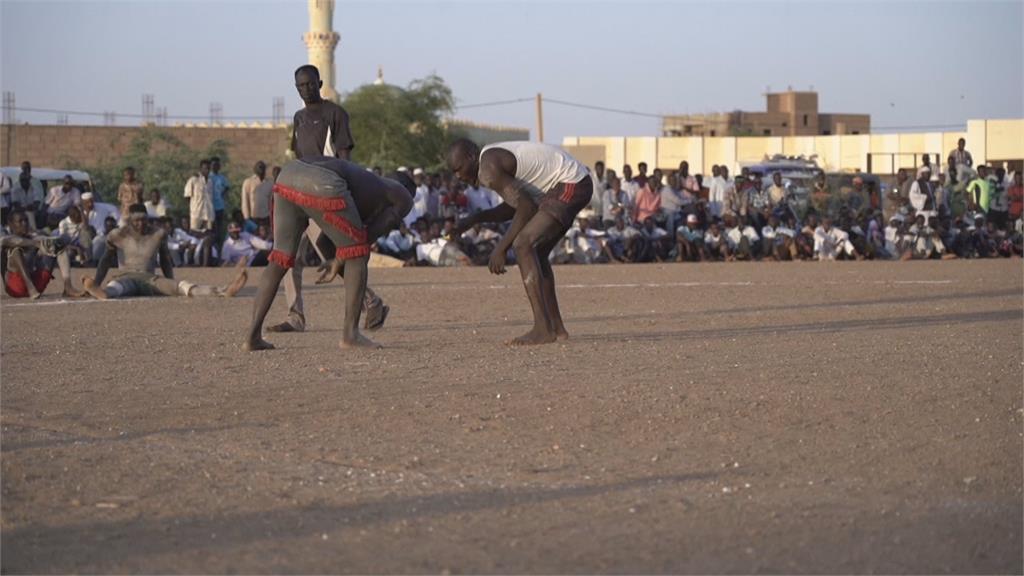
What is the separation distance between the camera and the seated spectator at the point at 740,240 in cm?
2606

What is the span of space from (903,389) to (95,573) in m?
5.12

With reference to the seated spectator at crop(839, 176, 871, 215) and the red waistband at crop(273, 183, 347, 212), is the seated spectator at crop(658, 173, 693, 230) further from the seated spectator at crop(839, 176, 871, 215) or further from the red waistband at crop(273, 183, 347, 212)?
the red waistband at crop(273, 183, 347, 212)

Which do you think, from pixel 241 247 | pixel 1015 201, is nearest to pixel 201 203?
pixel 241 247

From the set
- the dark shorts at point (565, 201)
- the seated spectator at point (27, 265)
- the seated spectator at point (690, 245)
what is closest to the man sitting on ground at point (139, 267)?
the seated spectator at point (27, 265)

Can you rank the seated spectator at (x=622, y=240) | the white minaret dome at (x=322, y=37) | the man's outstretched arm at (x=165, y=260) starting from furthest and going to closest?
1. the white minaret dome at (x=322, y=37)
2. the seated spectator at (x=622, y=240)
3. the man's outstretched arm at (x=165, y=260)

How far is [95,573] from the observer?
4945 millimetres

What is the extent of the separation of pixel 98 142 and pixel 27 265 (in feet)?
118

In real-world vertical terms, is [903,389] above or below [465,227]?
below

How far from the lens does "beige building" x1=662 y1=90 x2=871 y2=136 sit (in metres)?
79.6

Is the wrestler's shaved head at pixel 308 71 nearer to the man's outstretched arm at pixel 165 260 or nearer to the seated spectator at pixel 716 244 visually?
the man's outstretched arm at pixel 165 260

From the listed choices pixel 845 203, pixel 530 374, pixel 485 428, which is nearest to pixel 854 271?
pixel 845 203

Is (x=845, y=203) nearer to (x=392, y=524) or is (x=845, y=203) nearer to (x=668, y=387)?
(x=668, y=387)

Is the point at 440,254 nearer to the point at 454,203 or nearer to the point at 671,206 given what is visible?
the point at 454,203

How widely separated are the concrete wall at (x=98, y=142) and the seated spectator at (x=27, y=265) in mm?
31616
